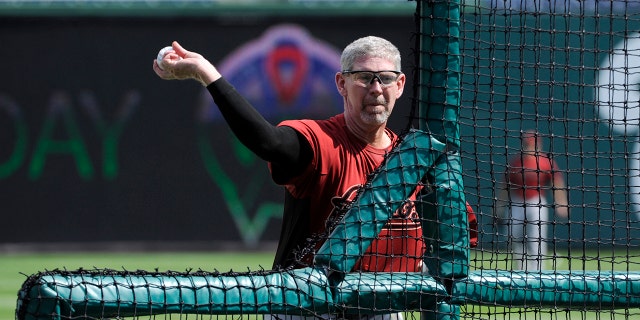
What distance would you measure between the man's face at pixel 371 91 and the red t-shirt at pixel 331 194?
146 millimetres

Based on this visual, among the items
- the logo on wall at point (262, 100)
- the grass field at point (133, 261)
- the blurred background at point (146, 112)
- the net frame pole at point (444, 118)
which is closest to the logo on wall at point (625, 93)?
the net frame pole at point (444, 118)

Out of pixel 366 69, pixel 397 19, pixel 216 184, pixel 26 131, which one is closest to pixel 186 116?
pixel 216 184

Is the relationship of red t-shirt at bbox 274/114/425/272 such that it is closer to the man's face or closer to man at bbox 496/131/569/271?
the man's face

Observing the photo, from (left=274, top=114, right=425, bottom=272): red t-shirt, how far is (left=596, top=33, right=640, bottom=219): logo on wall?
0.84 meters

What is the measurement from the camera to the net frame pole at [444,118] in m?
3.57

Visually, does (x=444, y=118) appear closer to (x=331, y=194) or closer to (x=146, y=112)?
(x=331, y=194)

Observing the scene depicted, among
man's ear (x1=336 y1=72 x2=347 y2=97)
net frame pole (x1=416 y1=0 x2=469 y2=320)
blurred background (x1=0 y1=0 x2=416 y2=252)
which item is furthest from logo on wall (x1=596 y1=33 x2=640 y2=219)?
blurred background (x1=0 y1=0 x2=416 y2=252)

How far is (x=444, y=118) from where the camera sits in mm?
3590

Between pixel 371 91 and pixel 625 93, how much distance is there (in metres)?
1.02

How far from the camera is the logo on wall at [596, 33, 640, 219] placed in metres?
3.87

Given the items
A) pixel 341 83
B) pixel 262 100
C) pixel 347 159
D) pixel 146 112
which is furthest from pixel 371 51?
pixel 146 112

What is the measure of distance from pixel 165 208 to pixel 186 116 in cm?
148

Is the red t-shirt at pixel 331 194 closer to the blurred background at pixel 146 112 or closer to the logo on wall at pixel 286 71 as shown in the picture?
the blurred background at pixel 146 112

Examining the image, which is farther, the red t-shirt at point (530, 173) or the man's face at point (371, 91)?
the man's face at point (371, 91)
